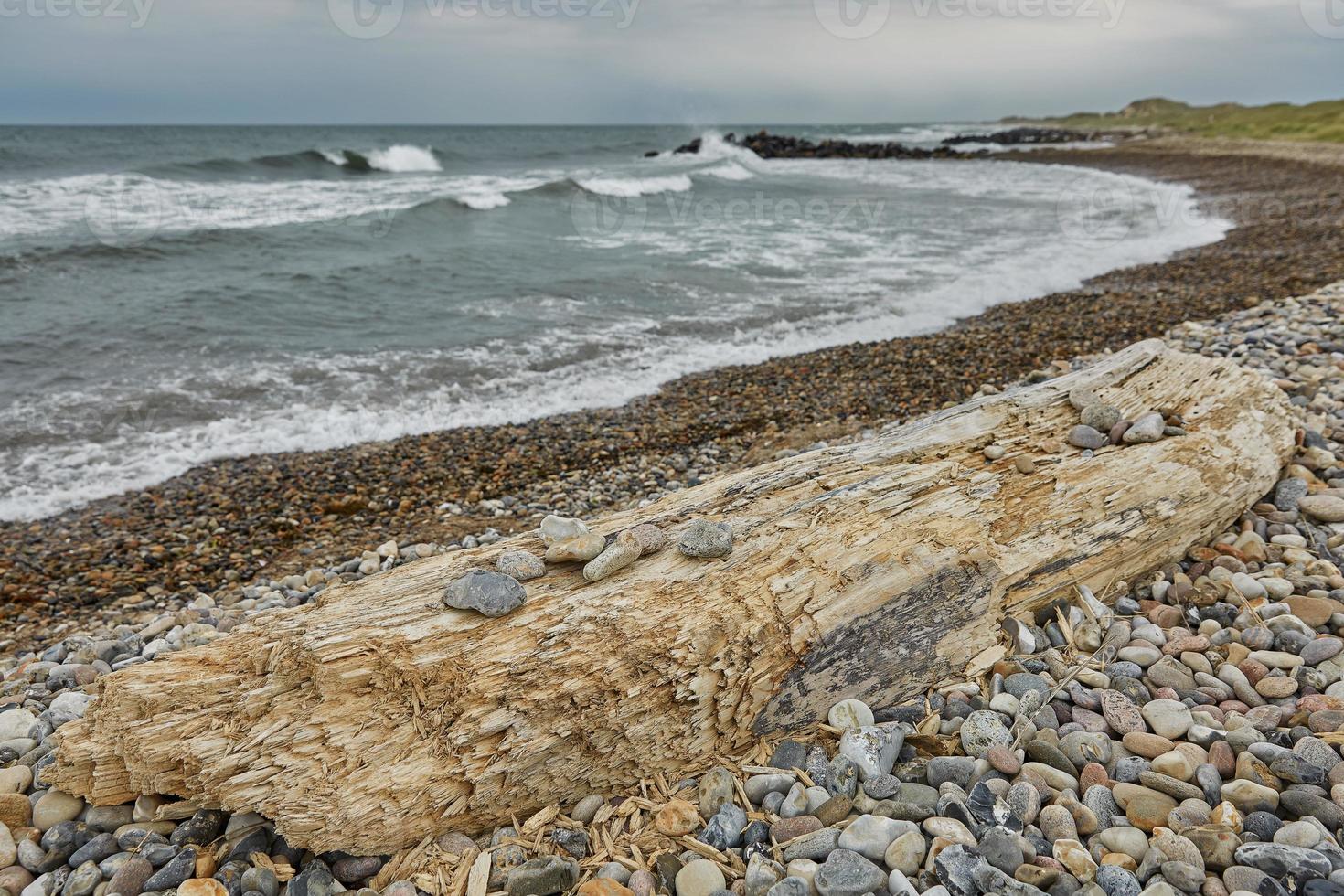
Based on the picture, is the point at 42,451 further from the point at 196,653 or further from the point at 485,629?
the point at 485,629

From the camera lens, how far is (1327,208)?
63.9ft

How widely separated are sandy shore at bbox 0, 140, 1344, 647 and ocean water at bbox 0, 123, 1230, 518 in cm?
73

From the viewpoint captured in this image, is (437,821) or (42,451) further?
(42,451)

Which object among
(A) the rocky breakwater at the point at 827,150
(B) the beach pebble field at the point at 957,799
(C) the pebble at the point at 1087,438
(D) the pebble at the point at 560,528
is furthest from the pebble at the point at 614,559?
(A) the rocky breakwater at the point at 827,150

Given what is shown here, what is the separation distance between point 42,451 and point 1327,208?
88.7ft

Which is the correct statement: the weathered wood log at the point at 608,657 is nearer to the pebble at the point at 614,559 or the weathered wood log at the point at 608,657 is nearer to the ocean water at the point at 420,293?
the pebble at the point at 614,559

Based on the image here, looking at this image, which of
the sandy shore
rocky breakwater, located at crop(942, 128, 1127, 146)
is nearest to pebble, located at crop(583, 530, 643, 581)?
the sandy shore

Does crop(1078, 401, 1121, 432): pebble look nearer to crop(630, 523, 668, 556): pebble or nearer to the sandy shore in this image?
crop(630, 523, 668, 556): pebble

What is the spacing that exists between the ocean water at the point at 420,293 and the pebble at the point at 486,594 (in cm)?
563

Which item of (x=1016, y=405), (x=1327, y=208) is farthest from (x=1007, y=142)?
(x=1016, y=405)

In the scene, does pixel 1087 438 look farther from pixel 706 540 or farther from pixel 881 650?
pixel 706 540

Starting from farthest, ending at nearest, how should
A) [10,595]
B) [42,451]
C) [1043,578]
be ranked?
[42,451] < [10,595] < [1043,578]

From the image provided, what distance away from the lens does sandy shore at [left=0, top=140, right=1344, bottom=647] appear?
229 inches

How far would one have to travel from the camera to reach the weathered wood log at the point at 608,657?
2760 millimetres
